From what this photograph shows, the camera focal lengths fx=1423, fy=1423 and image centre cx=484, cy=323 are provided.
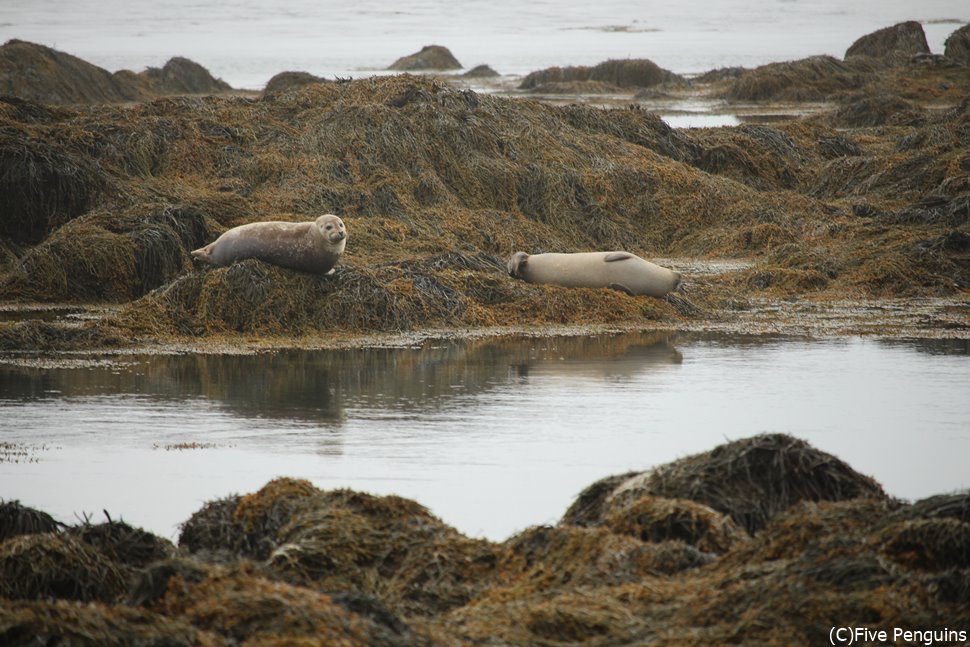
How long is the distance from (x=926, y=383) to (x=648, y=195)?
7171mm

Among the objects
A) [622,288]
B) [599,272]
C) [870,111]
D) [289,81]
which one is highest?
[289,81]

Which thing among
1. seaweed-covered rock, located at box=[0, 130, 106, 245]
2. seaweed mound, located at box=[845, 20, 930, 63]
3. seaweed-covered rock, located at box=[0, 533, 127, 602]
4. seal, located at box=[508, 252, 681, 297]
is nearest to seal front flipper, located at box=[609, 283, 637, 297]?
seal, located at box=[508, 252, 681, 297]

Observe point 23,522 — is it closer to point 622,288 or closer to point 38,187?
point 622,288

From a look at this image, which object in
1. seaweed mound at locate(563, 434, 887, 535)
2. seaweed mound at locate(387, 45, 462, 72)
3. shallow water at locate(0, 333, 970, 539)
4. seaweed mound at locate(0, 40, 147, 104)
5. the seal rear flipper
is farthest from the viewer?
seaweed mound at locate(387, 45, 462, 72)

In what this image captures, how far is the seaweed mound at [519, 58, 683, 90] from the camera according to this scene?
3928 centimetres

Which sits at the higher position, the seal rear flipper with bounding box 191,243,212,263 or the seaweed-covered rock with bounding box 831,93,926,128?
the seaweed-covered rock with bounding box 831,93,926,128

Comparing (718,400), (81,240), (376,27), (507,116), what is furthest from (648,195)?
(376,27)

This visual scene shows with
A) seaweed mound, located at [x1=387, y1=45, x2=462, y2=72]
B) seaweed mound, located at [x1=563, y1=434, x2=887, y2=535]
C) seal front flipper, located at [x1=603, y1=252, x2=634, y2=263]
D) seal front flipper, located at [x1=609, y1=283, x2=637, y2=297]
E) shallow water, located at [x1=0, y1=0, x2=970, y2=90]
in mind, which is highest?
shallow water, located at [x1=0, y1=0, x2=970, y2=90]

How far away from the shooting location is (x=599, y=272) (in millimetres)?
11398

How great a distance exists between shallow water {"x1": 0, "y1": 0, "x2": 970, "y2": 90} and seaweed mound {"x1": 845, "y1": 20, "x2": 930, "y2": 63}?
5577 mm

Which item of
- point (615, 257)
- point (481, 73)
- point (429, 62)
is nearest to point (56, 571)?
point (615, 257)

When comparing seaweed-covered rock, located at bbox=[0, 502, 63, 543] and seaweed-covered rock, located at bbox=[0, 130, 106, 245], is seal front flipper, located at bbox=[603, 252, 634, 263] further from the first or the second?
seaweed-covered rock, located at bbox=[0, 502, 63, 543]

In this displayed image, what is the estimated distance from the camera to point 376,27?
79.0 m

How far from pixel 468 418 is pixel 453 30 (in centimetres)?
7280
